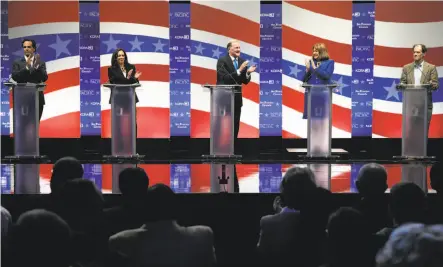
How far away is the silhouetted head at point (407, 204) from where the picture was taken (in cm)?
350

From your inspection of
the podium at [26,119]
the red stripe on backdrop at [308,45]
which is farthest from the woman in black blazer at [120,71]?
the red stripe on backdrop at [308,45]

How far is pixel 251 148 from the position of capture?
11.3 metres

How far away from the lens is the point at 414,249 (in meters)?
2.15

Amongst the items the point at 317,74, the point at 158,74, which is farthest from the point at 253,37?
the point at 317,74

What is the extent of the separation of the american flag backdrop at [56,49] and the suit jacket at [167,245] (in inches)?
336

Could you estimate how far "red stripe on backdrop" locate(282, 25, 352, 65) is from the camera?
37.9 ft

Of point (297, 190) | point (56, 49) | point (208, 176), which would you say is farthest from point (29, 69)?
point (297, 190)

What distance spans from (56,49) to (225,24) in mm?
2647

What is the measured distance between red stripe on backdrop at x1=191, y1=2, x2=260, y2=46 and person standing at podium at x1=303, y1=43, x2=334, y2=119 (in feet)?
9.32

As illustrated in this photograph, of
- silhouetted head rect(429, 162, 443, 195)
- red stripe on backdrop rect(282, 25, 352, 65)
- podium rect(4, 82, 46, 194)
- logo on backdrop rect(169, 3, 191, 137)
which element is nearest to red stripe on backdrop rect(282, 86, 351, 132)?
red stripe on backdrop rect(282, 25, 352, 65)

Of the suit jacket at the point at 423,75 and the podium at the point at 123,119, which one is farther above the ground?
the suit jacket at the point at 423,75

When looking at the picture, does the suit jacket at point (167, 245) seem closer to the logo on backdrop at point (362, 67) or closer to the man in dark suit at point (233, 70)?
the man in dark suit at point (233, 70)

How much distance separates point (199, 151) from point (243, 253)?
633 cm

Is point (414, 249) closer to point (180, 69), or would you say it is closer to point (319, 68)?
point (319, 68)
